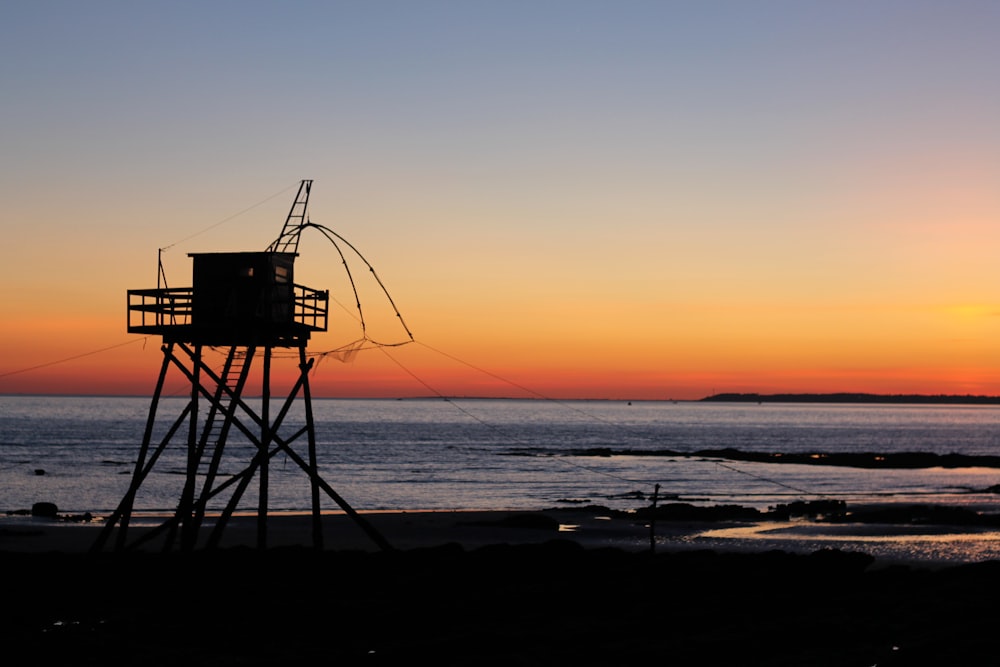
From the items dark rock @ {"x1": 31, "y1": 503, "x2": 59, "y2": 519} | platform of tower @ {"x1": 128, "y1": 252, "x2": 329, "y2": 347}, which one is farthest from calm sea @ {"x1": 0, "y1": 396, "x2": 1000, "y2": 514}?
platform of tower @ {"x1": 128, "y1": 252, "x2": 329, "y2": 347}

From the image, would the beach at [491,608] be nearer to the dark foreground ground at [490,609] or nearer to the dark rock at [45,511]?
the dark foreground ground at [490,609]

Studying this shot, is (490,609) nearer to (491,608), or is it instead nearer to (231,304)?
(491,608)

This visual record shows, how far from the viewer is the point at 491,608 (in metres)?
21.5

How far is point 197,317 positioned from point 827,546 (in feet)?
96.7

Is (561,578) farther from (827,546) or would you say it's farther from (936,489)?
(936,489)

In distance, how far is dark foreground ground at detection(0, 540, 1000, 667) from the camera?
17438 mm

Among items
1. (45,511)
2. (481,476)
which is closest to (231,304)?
(45,511)

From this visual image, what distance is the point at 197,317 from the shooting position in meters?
26.8

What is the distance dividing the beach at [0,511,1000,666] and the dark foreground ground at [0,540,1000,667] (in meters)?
0.06

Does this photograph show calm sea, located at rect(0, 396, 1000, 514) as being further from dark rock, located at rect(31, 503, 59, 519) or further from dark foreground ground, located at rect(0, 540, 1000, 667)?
dark foreground ground, located at rect(0, 540, 1000, 667)

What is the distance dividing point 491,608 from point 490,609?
8 centimetres

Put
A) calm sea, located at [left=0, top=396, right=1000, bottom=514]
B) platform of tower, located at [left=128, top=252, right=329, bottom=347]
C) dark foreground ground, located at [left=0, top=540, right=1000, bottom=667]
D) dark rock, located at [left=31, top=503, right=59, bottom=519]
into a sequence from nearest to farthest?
dark foreground ground, located at [left=0, top=540, right=1000, bottom=667]
platform of tower, located at [left=128, top=252, right=329, bottom=347]
dark rock, located at [left=31, top=503, right=59, bottom=519]
calm sea, located at [left=0, top=396, right=1000, bottom=514]

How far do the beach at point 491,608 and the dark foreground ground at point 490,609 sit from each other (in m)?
0.06

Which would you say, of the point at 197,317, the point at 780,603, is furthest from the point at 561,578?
the point at 197,317
